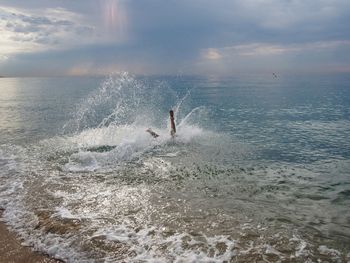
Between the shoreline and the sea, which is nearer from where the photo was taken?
the shoreline

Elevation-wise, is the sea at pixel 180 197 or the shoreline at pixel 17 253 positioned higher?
the shoreline at pixel 17 253

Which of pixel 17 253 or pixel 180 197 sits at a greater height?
pixel 17 253

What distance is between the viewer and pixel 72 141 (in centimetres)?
3036

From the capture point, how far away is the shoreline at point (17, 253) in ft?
34.4

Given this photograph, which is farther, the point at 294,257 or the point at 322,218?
the point at 322,218

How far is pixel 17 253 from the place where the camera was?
35.7 ft

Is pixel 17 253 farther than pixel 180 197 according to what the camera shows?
No

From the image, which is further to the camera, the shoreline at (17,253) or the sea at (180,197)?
the sea at (180,197)

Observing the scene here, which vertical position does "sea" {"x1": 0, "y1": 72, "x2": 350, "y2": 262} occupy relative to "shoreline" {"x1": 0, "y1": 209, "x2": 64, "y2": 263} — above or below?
below

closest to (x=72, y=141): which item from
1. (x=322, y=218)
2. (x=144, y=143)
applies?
(x=144, y=143)

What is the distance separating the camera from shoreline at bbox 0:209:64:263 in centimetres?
1048

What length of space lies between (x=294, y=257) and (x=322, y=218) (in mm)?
3788

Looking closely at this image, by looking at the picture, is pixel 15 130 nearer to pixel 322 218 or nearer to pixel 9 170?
pixel 9 170

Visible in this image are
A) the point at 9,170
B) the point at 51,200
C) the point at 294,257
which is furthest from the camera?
the point at 9,170
